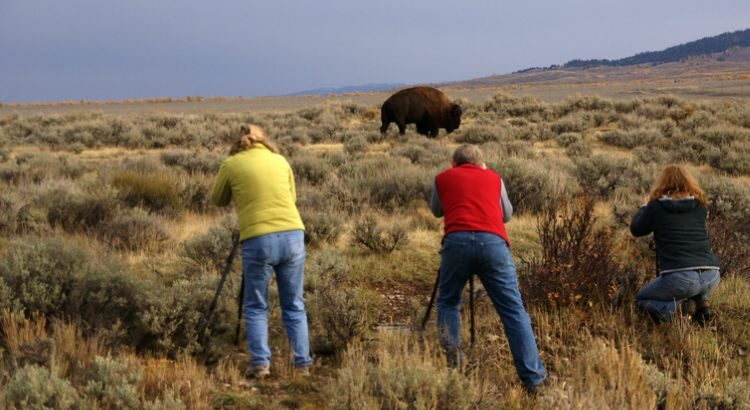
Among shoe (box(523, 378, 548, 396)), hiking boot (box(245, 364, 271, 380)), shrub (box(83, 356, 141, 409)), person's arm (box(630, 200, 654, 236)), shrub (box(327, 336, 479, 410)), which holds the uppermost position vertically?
person's arm (box(630, 200, 654, 236))

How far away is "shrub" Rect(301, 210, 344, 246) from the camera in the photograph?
25.3 feet

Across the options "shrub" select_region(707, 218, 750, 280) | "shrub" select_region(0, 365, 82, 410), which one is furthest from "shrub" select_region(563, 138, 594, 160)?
"shrub" select_region(0, 365, 82, 410)

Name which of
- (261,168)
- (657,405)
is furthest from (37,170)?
(657,405)


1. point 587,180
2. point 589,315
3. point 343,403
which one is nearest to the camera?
point 343,403

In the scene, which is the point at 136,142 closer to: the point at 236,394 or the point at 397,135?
the point at 397,135

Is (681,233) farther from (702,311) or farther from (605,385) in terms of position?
(605,385)

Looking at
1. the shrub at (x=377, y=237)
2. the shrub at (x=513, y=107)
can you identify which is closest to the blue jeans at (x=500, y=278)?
the shrub at (x=377, y=237)

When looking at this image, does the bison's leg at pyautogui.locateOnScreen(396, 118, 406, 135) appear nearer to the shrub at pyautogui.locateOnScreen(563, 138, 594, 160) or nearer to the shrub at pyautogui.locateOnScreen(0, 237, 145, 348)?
the shrub at pyautogui.locateOnScreen(563, 138, 594, 160)

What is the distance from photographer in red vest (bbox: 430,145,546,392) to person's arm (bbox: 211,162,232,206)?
4.70 feet

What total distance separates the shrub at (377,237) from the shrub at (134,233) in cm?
236

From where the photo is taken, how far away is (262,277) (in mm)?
4203

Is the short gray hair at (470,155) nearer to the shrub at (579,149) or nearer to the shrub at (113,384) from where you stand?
the shrub at (113,384)

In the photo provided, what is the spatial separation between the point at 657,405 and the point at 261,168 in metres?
2.89

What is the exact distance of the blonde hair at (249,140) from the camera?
4301 millimetres
